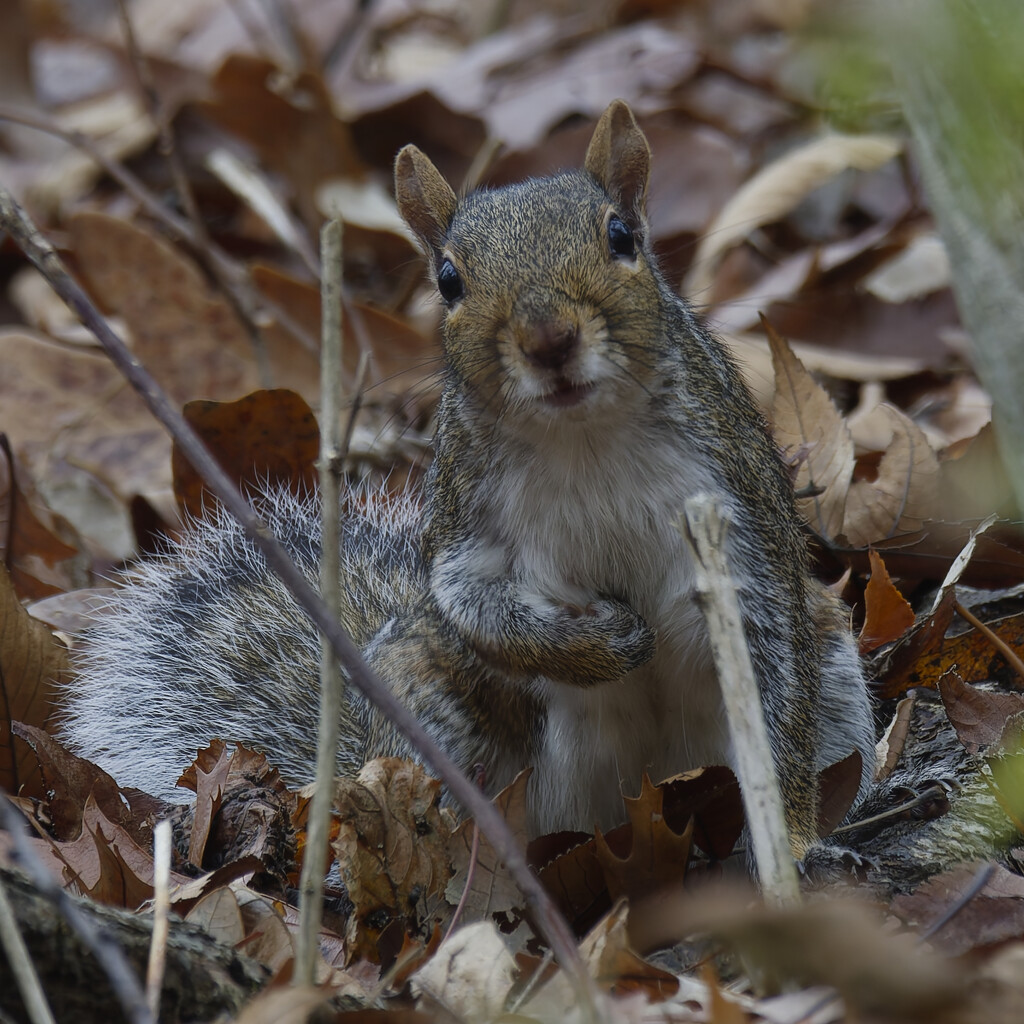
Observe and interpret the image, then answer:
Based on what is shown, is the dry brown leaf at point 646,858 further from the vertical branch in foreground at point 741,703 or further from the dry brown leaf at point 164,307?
the dry brown leaf at point 164,307

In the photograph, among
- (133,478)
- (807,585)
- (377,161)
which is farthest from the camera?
(377,161)

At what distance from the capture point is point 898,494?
138 inches

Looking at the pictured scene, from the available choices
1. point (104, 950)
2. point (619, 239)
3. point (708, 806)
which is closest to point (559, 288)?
point (619, 239)

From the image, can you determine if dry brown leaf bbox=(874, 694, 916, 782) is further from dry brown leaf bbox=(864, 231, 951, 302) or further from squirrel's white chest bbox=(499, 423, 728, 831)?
dry brown leaf bbox=(864, 231, 951, 302)

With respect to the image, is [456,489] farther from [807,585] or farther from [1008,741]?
[1008,741]

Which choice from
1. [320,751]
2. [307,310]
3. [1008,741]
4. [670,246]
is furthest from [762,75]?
[320,751]

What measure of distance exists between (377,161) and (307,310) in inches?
67.6

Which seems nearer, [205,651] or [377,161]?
[205,651]

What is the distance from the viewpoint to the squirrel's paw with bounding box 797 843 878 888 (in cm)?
251

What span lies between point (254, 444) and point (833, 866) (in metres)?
2.10

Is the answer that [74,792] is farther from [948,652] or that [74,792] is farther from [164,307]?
[164,307]

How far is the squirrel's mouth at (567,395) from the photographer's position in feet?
7.93

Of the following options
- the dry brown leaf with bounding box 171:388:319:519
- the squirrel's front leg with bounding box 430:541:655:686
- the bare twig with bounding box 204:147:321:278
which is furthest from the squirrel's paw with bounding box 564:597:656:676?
the bare twig with bounding box 204:147:321:278

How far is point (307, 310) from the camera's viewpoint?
16.1 ft
